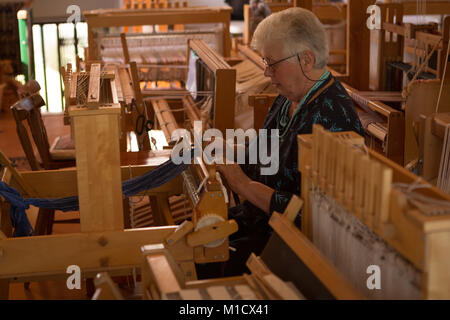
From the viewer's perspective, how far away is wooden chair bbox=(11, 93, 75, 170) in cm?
346

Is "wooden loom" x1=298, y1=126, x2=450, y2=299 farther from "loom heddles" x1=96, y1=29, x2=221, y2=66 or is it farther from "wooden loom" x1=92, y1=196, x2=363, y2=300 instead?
"loom heddles" x1=96, y1=29, x2=221, y2=66

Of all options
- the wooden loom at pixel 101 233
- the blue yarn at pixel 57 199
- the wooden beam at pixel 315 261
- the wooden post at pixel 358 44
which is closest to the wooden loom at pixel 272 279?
the wooden beam at pixel 315 261

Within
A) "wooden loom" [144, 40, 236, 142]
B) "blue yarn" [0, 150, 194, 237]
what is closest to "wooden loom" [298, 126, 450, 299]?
"blue yarn" [0, 150, 194, 237]

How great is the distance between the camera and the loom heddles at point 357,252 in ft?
4.28

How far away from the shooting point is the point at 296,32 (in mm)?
2273

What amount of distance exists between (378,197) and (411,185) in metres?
0.10

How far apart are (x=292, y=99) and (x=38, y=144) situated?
78.1 inches

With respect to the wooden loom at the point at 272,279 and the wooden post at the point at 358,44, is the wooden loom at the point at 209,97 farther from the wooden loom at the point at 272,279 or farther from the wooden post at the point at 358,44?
the wooden loom at the point at 272,279

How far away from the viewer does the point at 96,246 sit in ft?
7.04

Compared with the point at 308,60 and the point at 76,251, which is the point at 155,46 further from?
the point at 76,251

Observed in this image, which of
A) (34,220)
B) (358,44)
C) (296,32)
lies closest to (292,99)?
(296,32)

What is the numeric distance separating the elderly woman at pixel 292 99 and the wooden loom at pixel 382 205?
0.67 metres
